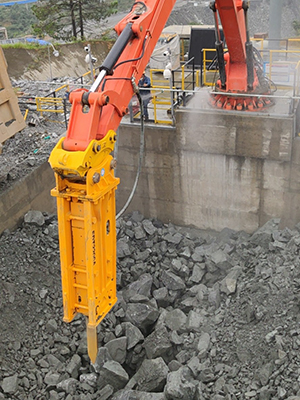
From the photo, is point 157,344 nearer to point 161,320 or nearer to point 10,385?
point 161,320

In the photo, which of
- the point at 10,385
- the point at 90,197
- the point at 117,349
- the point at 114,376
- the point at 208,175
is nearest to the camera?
the point at 90,197

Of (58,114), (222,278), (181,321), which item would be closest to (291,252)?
(222,278)

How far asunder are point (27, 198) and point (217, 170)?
4743 mm

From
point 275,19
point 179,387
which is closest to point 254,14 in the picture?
point 275,19

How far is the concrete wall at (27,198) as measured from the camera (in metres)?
11.3

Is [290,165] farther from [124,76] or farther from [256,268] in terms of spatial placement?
[124,76]

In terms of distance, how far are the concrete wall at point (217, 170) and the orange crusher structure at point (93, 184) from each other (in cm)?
496

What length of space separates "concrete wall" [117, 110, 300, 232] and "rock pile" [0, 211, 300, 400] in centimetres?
77

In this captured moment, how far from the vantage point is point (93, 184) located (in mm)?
6320

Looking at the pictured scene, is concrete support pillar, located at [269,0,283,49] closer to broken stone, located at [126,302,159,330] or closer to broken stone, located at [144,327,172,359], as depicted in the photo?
broken stone, located at [126,302,159,330]

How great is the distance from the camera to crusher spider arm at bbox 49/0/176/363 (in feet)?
20.7

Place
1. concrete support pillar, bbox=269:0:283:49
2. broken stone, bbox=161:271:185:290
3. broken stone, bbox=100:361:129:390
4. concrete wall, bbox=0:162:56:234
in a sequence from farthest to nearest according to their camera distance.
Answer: concrete support pillar, bbox=269:0:283:49 < concrete wall, bbox=0:162:56:234 < broken stone, bbox=161:271:185:290 < broken stone, bbox=100:361:129:390

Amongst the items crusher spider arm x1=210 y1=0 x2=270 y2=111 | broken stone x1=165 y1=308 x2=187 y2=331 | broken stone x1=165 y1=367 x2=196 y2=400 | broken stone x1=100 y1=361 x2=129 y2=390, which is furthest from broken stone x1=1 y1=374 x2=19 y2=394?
crusher spider arm x1=210 y1=0 x2=270 y2=111

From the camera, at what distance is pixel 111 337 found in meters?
9.28
